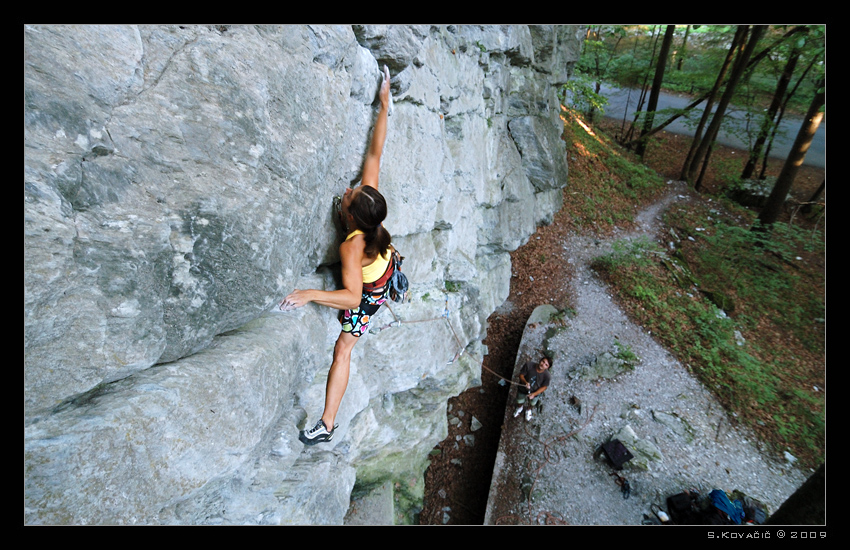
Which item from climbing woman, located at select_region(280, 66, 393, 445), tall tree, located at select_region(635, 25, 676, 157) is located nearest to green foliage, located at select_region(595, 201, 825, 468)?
tall tree, located at select_region(635, 25, 676, 157)

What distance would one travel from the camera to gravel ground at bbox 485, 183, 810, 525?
20.2ft

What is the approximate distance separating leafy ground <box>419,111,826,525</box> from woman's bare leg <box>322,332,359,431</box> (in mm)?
5103

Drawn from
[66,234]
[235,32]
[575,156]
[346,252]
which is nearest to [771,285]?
[575,156]

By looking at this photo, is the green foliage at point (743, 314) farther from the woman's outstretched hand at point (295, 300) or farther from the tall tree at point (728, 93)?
the woman's outstretched hand at point (295, 300)

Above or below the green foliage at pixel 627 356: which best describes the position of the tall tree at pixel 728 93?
above

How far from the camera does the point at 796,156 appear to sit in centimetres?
1127

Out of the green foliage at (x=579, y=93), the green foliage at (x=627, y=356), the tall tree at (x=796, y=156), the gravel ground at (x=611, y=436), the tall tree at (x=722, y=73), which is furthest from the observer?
the tall tree at (x=722, y=73)

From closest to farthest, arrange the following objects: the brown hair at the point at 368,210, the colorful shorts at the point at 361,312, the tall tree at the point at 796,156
Result: the brown hair at the point at 368,210 < the colorful shorts at the point at 361,312 < the tall tree at the point at 796,156

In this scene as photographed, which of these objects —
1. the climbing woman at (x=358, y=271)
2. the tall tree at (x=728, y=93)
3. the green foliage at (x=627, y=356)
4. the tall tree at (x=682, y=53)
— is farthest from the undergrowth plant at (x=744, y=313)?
the tall tree at (x=682, y=53)

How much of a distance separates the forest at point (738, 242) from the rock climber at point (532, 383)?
3.96 m

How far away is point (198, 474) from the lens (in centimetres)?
250

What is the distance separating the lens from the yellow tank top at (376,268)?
11.3 feet

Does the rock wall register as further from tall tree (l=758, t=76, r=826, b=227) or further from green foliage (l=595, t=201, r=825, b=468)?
tall tree (l=758, t=76, r=826, b=227)

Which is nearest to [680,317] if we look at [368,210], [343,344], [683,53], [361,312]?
[361,312]
